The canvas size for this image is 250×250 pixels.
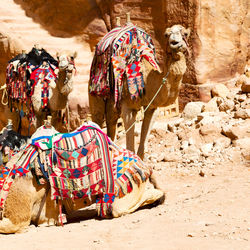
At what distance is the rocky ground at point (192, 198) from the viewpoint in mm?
4484

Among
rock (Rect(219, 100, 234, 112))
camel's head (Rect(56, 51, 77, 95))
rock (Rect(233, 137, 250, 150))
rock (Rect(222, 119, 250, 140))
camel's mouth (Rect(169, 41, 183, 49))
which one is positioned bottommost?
rock (Rect(233, 137, 250, 150))

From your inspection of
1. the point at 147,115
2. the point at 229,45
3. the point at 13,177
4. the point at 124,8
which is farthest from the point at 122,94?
the point at 124,8

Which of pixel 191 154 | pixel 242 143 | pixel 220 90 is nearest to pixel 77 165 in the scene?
pixel 191 154

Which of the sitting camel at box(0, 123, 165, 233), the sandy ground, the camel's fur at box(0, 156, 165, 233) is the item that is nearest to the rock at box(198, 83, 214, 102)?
the sandy ground

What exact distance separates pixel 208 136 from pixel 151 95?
1.91m

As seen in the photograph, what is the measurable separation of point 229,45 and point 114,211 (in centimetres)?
713

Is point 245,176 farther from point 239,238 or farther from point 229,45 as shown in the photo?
point 229,45

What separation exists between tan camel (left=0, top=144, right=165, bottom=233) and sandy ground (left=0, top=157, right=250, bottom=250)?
4.0 inches

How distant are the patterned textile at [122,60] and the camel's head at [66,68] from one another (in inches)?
22.1

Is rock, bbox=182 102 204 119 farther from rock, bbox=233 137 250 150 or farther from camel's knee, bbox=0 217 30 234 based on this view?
camel's knee, bbox=0 217 30 234

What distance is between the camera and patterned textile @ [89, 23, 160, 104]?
680 centimetres

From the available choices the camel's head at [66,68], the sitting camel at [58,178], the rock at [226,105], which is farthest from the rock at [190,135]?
the sitting camel at [58,178]

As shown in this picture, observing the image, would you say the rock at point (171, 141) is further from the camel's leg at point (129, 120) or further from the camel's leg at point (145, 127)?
the camel's leg at point (129, 120)

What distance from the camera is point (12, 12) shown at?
15.1 meters
